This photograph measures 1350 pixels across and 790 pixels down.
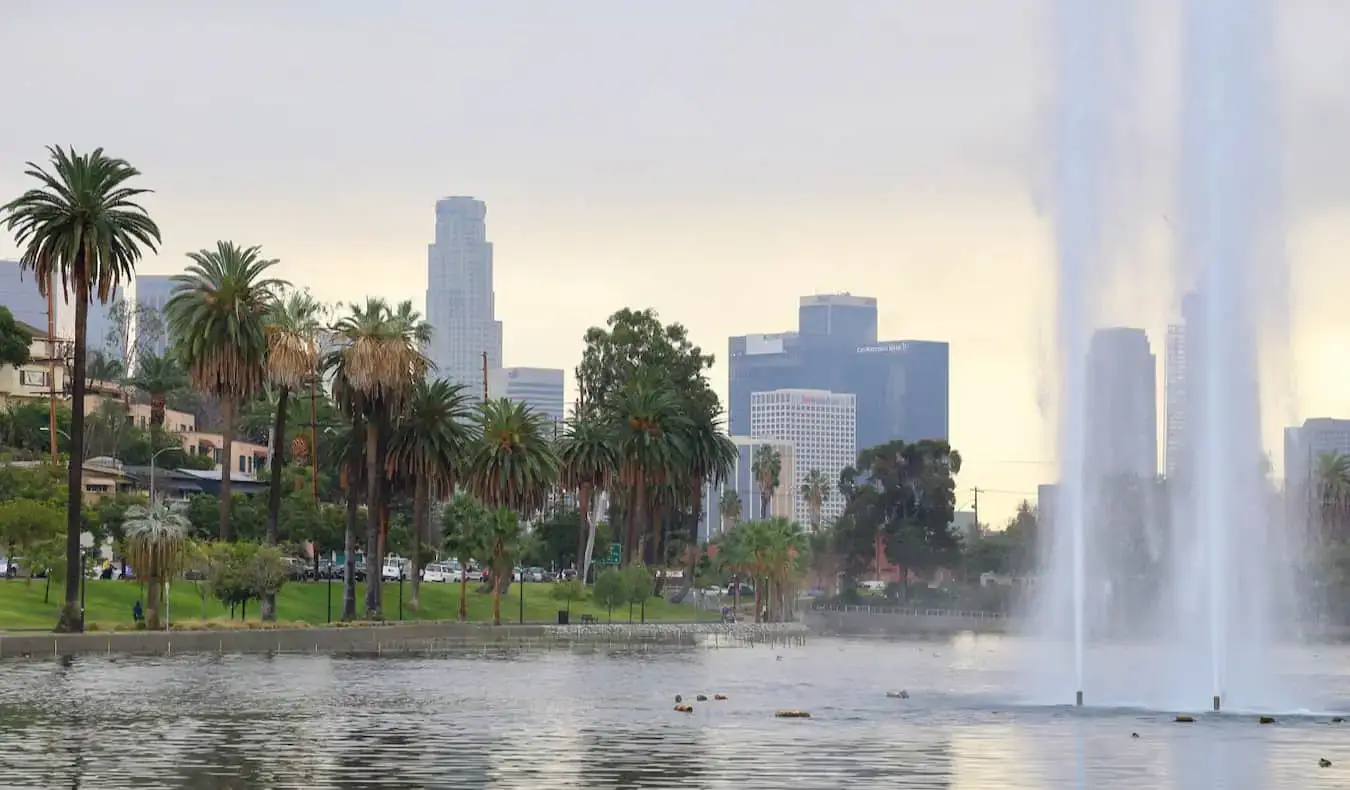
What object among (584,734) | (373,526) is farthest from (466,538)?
(584,734)

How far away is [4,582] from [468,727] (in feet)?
211

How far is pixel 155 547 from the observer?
288 feet

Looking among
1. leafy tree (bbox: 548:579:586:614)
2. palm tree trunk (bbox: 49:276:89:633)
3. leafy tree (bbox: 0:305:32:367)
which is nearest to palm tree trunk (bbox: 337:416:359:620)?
leafy tree (bbox: 548:579:586:614)

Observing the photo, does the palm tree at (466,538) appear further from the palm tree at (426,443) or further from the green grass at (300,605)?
the green grass at (300,605)

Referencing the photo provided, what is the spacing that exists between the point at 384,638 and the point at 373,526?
15.3 meters

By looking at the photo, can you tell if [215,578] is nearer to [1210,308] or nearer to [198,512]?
[198,512]

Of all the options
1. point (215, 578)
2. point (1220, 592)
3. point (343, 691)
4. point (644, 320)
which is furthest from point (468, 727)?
point (644, 320)

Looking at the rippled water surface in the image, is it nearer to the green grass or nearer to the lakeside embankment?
the lakeside embankment

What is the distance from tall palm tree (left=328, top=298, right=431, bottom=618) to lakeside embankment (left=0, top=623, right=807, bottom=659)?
8955mm

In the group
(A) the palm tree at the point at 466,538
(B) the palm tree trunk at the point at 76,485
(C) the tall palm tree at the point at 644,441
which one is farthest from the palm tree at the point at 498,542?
(B) the palm tree trunk at the point at 76,485

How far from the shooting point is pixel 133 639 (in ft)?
274

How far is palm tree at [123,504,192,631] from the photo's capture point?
87562mm

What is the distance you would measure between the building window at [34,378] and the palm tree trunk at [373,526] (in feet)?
252

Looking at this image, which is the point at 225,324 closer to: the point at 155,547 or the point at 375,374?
the point at 375,374
